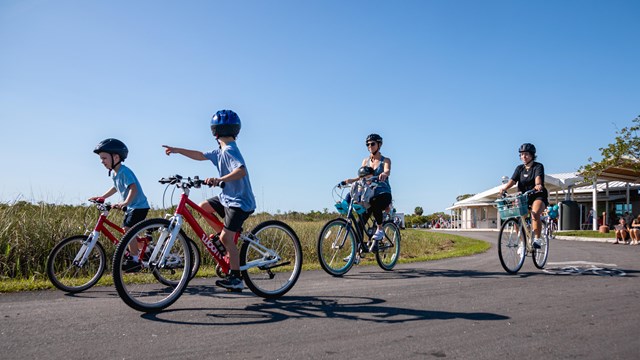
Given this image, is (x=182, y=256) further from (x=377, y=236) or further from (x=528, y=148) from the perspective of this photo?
(x=528, y=148)

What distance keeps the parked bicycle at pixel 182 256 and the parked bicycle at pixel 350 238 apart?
5.29 feet

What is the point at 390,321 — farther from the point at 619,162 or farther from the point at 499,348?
the point at 619,162

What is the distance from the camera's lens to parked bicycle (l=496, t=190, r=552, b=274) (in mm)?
7934

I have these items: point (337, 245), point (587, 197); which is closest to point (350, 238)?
point (337, 245)

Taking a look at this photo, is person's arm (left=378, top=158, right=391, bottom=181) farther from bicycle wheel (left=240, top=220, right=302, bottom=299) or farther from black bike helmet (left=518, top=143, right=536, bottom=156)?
bicycle wheel (left=240, top=220, right=302, bottom=299)

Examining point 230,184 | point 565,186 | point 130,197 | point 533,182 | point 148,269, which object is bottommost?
point 148,269

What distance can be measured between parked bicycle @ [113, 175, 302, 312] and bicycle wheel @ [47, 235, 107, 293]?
122 centimetres

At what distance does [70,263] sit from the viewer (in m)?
6.66

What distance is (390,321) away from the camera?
420 cm

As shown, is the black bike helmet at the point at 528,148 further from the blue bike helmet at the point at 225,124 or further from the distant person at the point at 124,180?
the distant person at the point at 124,180

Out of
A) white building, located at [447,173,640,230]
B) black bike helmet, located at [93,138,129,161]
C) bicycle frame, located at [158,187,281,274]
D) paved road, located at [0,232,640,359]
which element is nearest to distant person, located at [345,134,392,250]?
paved road, located at [0,232,640,359]

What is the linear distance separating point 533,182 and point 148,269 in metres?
6.45

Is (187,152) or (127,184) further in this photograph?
(127,184)

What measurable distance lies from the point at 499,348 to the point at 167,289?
130 inches
